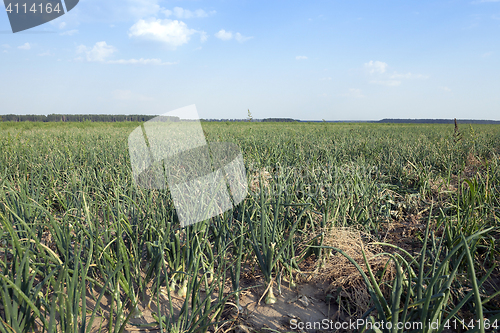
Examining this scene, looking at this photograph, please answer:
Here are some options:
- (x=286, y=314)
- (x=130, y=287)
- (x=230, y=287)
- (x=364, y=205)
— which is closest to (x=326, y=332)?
(x=286, y=314)

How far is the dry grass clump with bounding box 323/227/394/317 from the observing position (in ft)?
4.47

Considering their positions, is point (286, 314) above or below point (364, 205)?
below

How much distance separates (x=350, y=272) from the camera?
5.00 feet

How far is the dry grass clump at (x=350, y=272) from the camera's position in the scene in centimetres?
136

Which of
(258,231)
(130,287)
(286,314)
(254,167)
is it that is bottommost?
(286,314)

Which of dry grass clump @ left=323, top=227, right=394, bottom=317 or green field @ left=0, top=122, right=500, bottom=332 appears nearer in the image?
green field @ left=0, top=122, right=500, bottom=332

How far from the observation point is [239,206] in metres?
2.03

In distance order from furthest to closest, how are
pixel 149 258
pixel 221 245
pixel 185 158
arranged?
pixel 185 158 → pixel 221 245 → pixel 149 258

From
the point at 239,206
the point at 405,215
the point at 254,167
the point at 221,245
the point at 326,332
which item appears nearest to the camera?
the point at 326,332

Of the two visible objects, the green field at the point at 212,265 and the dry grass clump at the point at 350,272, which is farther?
the dry grass clump at the point at 350,272

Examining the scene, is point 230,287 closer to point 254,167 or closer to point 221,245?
point 221,245

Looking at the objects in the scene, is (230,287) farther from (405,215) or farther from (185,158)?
(185,158)

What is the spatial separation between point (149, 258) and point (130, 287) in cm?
24

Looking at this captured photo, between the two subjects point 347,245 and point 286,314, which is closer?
point 286,314
